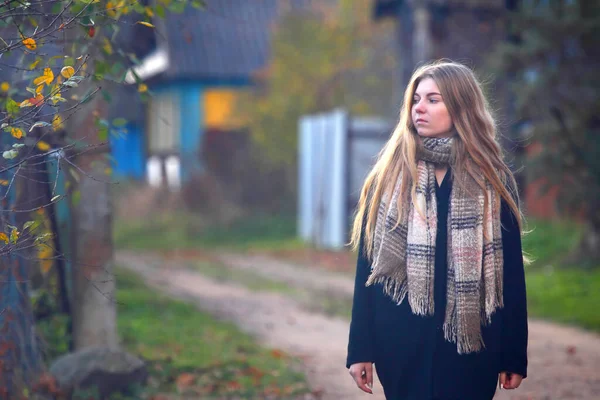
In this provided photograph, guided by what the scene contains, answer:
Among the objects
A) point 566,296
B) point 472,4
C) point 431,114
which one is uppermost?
point 472,4

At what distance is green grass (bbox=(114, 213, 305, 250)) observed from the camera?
17.4 meters

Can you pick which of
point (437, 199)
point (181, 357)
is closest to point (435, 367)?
point (437, 199)

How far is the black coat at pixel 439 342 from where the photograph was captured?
334 cm

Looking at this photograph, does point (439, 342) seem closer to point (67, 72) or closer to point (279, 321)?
point (67, 72)

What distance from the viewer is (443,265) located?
3.39 meters

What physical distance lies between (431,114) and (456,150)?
0.17m

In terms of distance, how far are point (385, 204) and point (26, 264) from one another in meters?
2.91

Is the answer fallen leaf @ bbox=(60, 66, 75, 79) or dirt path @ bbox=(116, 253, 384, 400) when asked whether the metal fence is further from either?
fallen leaf @ bbox=(60, 66, 75, 79)

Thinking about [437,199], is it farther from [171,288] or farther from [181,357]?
[171,288]

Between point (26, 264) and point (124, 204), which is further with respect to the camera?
point (124, 204)

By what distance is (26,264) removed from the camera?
5.53 metres

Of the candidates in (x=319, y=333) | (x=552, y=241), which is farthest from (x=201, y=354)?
(x=552, y=241)

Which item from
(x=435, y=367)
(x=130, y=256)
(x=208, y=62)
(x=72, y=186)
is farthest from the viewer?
(x=208, y=62)

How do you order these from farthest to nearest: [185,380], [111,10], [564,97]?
[564,97]
[185,380]
[111,10]
